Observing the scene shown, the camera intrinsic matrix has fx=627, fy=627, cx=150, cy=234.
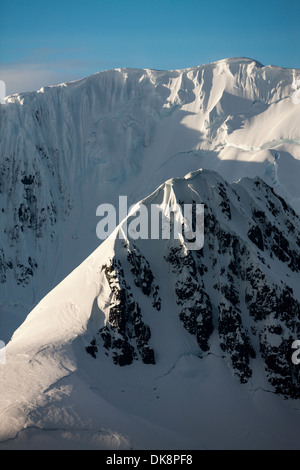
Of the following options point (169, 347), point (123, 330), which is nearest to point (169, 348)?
point (169, 347)

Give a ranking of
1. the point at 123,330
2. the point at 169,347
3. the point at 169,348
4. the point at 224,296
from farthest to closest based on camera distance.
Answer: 1. the point at 224,296
2. the point at 169,347
3. the point at 169,348
4. the point at 123,330

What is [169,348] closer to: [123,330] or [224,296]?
[123,330]

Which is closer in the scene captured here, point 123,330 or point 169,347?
point 123,330

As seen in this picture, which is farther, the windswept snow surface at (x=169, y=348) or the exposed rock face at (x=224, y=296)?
the exposed rock face at (x=224, y=296)

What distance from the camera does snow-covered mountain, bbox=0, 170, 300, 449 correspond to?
3593 inches

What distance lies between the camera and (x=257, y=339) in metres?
107

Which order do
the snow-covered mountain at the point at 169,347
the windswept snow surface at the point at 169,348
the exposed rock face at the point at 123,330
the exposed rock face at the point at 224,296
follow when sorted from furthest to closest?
1. the exposed rock face at the point at 224,296
2. the exposed rock face at the point at 123,330
3. the snow-covered mountain at the point at 169,347
4. the windswept snow surface at the point at 169,348

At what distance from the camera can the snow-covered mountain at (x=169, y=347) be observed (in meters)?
91.2

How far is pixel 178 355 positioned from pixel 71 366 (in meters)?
18.2

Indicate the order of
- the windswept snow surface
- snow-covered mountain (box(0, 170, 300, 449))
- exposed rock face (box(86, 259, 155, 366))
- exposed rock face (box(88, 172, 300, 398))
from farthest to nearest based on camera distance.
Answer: exposed rock face (box(88, 172, 300, 398)) → exposed rock face (box(86, 259, 155, 366)) → snow-covered mountain (box(0, 170, 300, 449)) → the windswept snow surface

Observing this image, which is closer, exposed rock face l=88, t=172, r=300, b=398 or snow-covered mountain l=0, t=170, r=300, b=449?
snow-covered mountain l=0, t=170, r=300, b=449

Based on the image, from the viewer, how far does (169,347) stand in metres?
105
